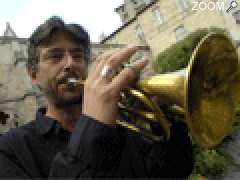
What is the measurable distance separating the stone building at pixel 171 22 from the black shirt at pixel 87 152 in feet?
89.1

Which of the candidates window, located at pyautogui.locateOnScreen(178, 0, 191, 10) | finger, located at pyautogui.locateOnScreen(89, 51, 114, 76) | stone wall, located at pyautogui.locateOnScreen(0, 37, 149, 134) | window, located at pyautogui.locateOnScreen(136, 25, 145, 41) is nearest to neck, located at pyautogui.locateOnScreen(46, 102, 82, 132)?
finger, located at pyautogui.locateOnScreen(89, 51, 114, 76)

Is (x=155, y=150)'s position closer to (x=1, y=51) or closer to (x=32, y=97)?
(x=32, y=97)

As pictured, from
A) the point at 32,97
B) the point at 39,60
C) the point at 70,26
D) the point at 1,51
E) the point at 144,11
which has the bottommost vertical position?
the point at 32,97

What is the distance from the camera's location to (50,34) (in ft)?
8.51

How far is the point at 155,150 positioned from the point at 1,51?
1195 inches

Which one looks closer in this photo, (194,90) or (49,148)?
(194,90)

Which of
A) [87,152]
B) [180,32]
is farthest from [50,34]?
[180,32]

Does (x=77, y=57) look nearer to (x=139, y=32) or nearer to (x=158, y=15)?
(x=158, y=15)

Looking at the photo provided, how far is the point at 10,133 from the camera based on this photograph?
7.54 ft

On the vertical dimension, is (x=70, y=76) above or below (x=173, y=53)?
below

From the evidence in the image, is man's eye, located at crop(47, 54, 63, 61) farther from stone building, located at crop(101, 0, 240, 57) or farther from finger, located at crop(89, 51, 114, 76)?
stone building, located at crop(101, 0, 240, 57)

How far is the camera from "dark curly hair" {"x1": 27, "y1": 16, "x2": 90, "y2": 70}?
102 inches

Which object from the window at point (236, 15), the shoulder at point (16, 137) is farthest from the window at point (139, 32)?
the shoulder at point (16, 137)

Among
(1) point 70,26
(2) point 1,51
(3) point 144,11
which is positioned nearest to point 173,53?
(3) point 144,11
